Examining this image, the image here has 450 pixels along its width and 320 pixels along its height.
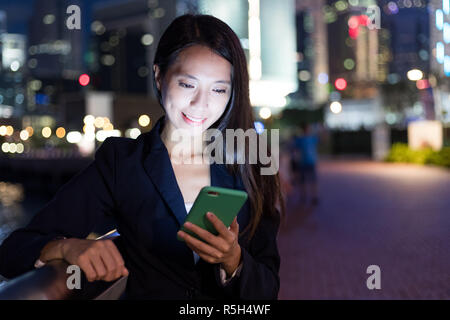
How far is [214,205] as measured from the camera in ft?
3.41

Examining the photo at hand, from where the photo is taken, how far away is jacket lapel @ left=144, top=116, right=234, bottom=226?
1360mm

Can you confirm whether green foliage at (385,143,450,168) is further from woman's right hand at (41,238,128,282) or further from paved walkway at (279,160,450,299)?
woman's right hand at (41,238,128,282)

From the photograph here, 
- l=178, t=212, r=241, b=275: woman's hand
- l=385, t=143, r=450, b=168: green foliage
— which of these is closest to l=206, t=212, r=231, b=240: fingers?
l=178, t=212, r=241, b=275: woman's hand

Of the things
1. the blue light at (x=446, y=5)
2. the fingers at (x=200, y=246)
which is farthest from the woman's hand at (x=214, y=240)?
the blue light at (x=446, y=5)

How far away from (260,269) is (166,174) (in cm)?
39

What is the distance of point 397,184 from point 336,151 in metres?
22.7

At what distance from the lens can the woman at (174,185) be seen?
4.51ft

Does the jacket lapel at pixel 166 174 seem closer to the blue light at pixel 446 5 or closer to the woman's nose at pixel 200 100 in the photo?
the woman's nose at pixel 200 100

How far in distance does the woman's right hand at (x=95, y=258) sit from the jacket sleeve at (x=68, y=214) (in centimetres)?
13

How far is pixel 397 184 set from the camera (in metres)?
13.5

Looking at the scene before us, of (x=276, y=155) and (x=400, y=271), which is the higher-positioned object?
(x=276, y=155)

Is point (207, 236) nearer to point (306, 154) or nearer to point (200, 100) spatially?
point (200, 100)

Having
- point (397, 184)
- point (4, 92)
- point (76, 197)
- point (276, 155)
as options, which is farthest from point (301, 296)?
point (397, 184)
